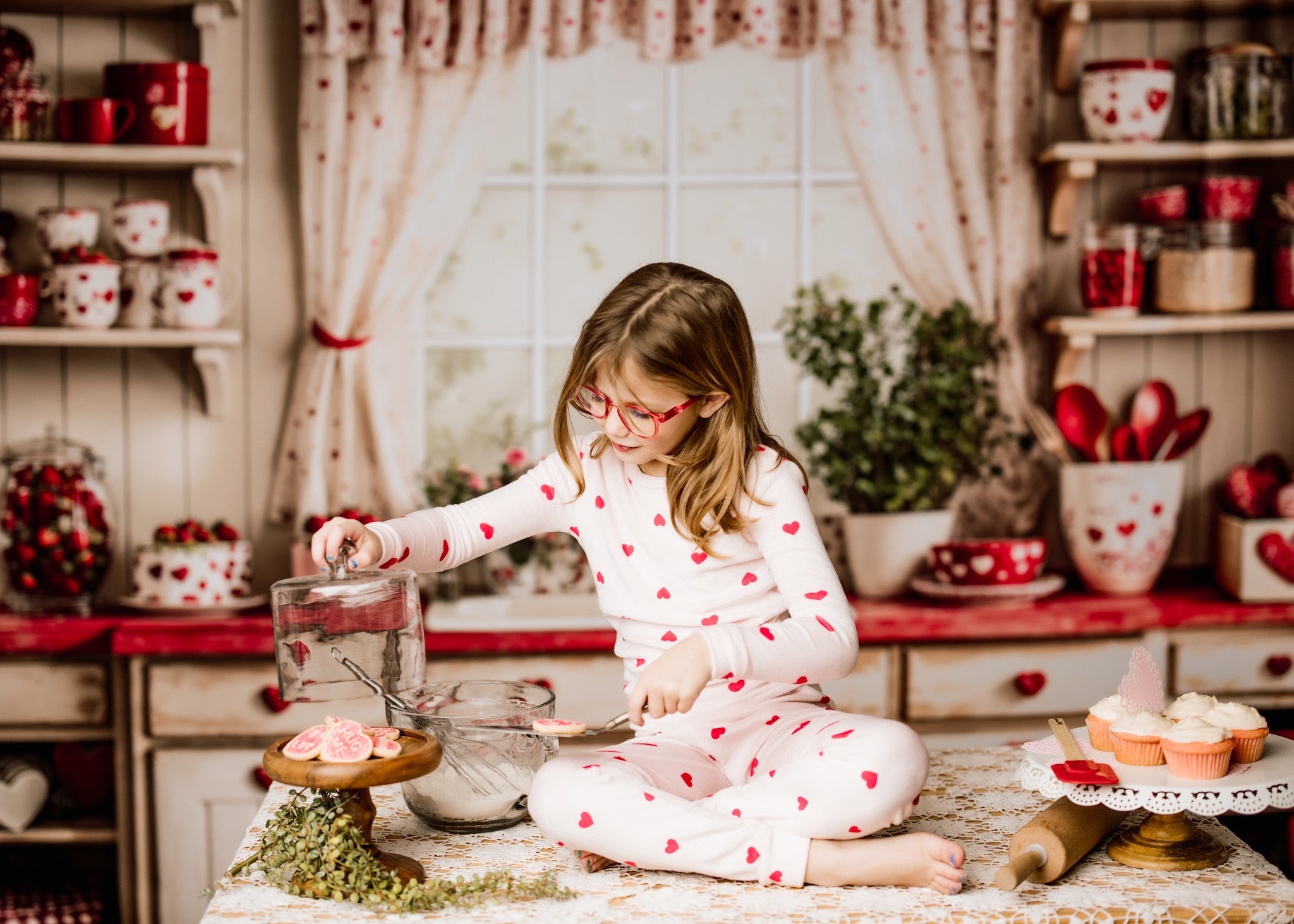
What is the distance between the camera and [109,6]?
101 inches

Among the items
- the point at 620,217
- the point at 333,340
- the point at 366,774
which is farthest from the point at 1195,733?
the point at 333,340

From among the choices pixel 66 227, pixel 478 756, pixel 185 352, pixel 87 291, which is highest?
pixel 66 227

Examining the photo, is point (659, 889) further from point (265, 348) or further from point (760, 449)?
point (265, 348)

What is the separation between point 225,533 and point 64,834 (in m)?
0.64

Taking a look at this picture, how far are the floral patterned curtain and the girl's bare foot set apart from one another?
5.15 ft

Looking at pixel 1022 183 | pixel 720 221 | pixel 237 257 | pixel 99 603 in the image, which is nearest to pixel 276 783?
pixel 99 603

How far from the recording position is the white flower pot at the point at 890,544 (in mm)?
2482

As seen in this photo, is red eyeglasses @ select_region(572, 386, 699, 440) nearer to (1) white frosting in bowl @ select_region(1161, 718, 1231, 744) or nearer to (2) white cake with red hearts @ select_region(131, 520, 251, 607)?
(1) white frosting in bowl @ select_region(1161, 718, 1231, 744)

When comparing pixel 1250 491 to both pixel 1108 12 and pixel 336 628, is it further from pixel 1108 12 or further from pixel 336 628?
pixel 336 628

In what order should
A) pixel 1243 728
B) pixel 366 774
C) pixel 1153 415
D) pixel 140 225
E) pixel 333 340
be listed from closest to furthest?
pixel 366 774 → pixel 1243 728 → pixel 140 225 → pixel 333 340 → pixel 1153 415

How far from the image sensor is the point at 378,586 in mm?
1425

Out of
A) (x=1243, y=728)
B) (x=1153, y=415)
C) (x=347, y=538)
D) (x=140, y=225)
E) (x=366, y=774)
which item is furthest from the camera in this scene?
(x=1153, y=415)

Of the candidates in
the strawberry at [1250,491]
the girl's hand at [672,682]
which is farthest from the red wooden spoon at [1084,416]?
the girl's hand at [672,682]

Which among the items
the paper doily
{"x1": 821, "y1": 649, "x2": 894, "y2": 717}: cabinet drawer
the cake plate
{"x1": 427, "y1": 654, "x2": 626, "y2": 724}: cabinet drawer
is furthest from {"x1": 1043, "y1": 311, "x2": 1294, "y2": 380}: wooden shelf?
the paper doily
